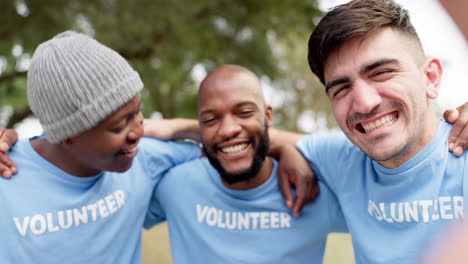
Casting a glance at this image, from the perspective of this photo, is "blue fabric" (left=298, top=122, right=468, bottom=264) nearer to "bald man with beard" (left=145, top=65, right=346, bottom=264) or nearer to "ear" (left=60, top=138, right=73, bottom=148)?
"bald man with beard" (left=145, top=65, right=346, bottom=264)

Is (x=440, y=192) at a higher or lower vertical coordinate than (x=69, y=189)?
higher

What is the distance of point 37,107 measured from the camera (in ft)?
5.97

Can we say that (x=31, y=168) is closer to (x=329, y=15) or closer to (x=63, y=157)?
(x=63, y=157)

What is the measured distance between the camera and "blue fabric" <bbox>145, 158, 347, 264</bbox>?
83.4 inches

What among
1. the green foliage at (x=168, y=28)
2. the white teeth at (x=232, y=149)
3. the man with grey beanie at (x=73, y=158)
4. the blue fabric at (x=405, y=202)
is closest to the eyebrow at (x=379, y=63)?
the blue fabric at (x=405, y=202)

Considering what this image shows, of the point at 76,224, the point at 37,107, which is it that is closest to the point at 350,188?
the point at 76,224

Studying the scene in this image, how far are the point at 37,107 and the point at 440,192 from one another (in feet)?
5.72

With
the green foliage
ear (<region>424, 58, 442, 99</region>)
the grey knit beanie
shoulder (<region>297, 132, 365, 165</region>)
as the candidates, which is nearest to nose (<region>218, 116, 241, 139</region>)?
shoulder (<region>297, 132, 365, 165</region>)

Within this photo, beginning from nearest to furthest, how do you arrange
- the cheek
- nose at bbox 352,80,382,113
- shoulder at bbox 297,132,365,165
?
nose at bbox 352,80,382,113 < the cheek < shoulder at bbox 297,132,365,165

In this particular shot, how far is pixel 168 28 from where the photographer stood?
5945 millimetres

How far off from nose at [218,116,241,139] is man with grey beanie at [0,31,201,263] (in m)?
0.43

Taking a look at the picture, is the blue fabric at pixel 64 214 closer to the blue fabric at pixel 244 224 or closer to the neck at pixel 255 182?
the blue fabric at pixel 244 224

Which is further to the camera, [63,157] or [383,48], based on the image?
[63,157]

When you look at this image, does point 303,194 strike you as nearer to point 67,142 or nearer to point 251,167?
point 251,167
